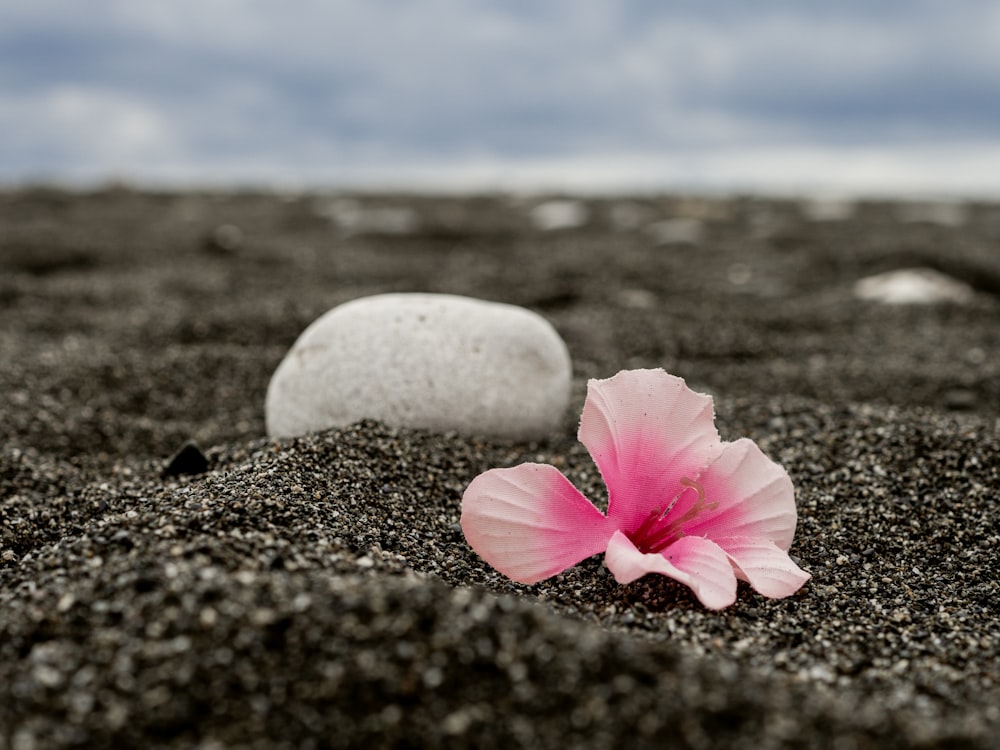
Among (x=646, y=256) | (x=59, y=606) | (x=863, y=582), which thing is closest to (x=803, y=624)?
(x=863, y=582)

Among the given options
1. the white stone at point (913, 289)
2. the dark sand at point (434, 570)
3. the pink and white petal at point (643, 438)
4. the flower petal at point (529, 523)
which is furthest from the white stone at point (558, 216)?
the flower petal at point (529, 523)

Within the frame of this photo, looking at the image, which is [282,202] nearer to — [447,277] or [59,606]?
[447,277]

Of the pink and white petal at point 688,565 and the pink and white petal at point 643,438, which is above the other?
the pink and white petal at point 643,438

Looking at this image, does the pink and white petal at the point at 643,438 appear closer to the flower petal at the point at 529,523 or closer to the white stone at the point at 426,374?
the flower petal at the point at 529,523

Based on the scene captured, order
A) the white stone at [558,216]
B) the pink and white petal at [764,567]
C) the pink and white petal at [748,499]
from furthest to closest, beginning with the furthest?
the white stone at [558,216] → the pink and white petal at [748,499] → the pink and white petal at [764,567]

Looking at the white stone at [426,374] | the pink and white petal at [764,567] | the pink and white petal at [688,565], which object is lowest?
the pink and white petal at [764,567]

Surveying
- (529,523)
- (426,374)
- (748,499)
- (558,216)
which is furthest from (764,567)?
(558,216)
